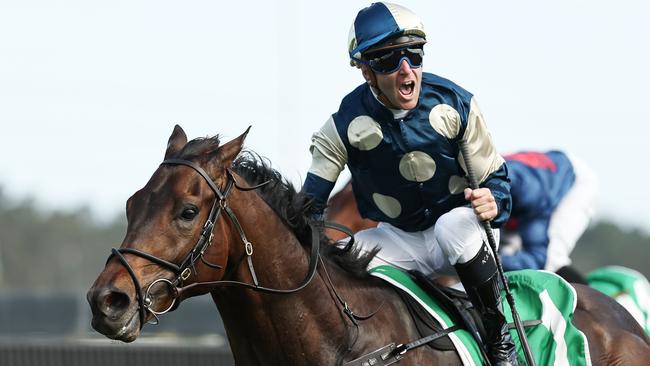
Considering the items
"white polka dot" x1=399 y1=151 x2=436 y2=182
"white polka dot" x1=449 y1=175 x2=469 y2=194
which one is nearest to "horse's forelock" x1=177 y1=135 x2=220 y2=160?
"white polka dot" x1=399 y1=151 x2=436 y2=182

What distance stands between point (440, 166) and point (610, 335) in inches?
49.2

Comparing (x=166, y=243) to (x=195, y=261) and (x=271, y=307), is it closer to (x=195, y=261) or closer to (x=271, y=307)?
(x=195, y=261)

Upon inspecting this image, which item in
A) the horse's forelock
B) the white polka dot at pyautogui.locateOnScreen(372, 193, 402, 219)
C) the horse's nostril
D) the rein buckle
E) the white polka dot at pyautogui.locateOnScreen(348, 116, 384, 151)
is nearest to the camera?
the horse's nostril

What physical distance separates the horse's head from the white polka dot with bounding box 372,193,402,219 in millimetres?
1076

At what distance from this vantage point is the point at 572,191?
1098 centimetres

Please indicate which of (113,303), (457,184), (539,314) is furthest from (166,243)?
(539,314)

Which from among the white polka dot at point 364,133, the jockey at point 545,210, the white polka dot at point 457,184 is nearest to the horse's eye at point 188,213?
the white polka dot at point 364,133

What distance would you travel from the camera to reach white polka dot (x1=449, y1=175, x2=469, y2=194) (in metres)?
5.36

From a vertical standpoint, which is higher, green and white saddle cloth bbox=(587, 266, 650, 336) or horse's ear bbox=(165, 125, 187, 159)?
horse's ear bbox=(165, 125, 187, 159)

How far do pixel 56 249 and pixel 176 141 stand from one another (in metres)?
53.4

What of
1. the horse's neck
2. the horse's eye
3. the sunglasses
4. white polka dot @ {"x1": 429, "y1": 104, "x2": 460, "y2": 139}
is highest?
the sunglasses

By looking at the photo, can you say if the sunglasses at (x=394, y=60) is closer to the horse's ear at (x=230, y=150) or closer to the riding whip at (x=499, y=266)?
the riding whip at (x=499, y=266)

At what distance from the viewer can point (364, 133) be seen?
5305 mm

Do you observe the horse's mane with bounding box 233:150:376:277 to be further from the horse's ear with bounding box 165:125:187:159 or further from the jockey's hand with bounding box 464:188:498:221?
the jockey's hand with bounding box 464:188:498:221
